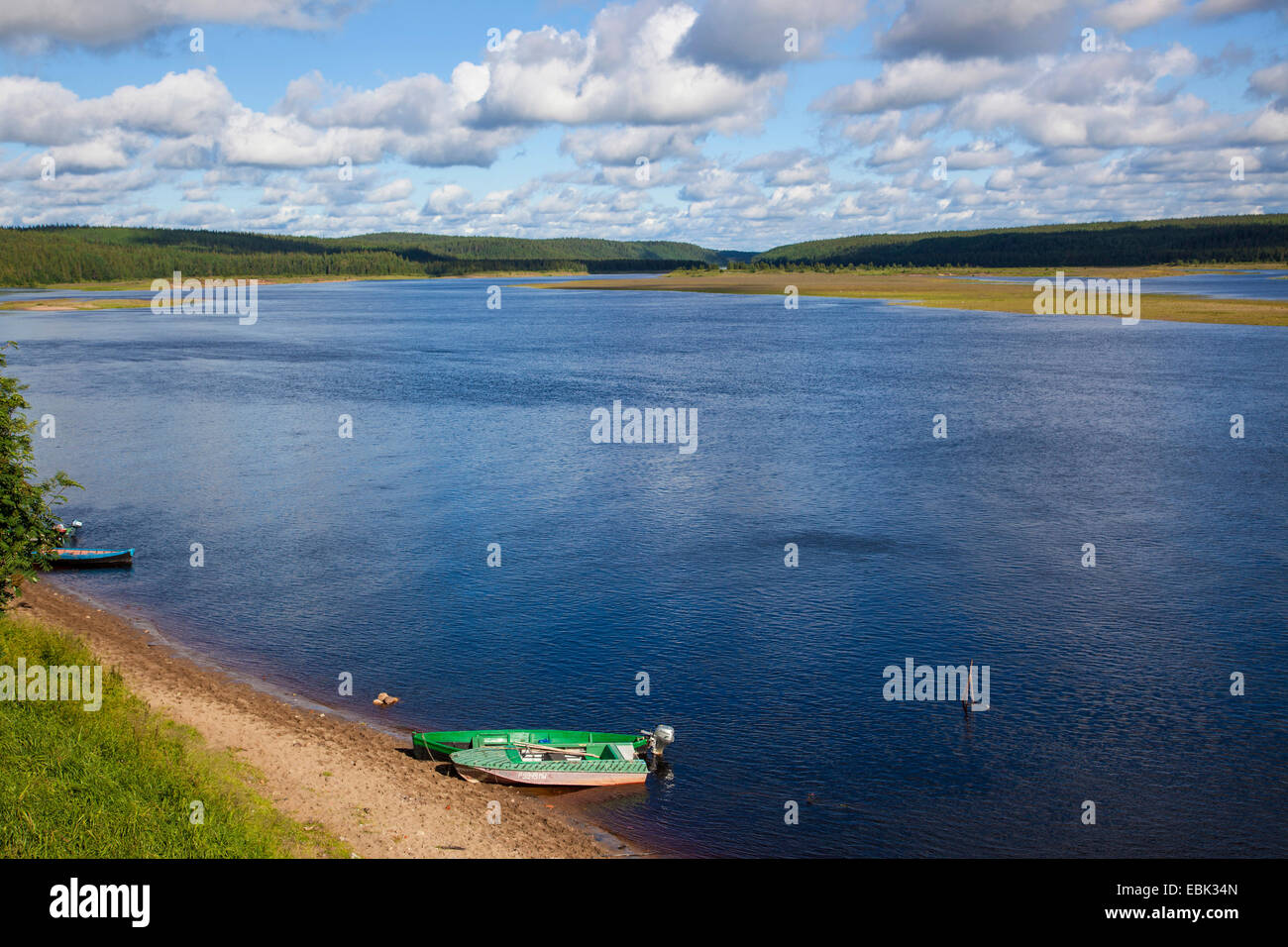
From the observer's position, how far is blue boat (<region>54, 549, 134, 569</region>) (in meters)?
41.3

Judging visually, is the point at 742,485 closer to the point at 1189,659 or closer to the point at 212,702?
the point at 1189,659

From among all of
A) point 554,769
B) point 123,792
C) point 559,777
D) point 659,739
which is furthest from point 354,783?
point 659,739

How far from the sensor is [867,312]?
172 meters

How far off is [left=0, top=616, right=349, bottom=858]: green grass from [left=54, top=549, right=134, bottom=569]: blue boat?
55.8ft

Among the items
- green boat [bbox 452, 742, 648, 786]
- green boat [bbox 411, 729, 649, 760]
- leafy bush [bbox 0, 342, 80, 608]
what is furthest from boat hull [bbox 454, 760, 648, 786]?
leafy bush [bbox 0, 342, 80, 608]

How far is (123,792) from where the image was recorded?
2081 centimetres

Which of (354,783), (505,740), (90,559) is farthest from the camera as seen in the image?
(90,559)

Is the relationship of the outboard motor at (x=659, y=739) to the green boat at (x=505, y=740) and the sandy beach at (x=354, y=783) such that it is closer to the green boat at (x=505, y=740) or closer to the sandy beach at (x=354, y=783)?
the green boat at (x=505, y=740)

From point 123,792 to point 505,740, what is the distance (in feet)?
29.1

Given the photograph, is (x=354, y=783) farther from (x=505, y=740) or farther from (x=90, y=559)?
(x=90, y=559)
